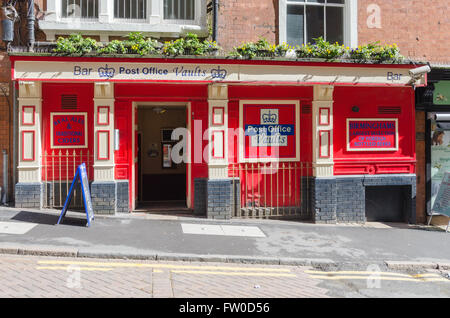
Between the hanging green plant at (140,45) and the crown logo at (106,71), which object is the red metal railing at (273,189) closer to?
the hanging green plant at (140,45)

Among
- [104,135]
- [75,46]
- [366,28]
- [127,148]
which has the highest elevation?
[366,28]

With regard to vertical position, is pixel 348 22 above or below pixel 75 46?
above

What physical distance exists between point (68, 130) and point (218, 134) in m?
3.86

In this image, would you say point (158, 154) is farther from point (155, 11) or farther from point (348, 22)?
point (348, 22)

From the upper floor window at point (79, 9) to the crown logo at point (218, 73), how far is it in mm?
3702

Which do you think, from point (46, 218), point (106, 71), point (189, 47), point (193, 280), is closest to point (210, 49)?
point (189, 47)

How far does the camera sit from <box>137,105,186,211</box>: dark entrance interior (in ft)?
45.3

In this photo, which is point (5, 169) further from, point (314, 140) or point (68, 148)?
point (314, 140)

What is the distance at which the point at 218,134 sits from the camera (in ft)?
33.7

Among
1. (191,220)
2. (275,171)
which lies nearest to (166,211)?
(191,220)

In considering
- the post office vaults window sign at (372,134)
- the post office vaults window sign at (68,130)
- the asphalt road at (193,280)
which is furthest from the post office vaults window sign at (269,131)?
the asphalt road at (193,280)

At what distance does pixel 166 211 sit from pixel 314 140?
4.40m

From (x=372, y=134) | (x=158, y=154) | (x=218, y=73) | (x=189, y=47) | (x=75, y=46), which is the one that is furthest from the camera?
(x=158, y=154)

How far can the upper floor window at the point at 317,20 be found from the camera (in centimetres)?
1130
